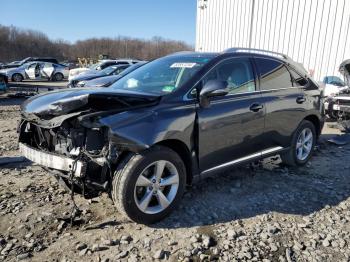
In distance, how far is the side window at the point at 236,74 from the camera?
4098 mm

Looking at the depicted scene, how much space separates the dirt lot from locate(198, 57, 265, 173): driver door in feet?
1.71

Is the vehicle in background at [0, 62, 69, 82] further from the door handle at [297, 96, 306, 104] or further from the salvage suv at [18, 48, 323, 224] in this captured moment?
the door handle at [297, 96, 306, 104]

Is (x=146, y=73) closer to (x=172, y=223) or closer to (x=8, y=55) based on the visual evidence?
(x=172, y=223)

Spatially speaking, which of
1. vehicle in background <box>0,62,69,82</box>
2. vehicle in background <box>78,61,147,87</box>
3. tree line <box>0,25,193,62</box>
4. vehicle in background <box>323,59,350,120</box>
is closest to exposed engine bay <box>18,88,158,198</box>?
vehicle in background <box>78,61,147,87</box>

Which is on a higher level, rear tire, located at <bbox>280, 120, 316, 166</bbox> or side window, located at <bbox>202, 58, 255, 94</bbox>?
side window, located at <bbox>202, 58, 255, 94</bbox>

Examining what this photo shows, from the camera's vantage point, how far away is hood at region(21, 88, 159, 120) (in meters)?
3.20

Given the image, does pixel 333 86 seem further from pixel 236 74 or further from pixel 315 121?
pixel 236 74

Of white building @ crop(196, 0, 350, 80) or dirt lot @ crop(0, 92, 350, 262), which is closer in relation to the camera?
dirt lot @ crop(0, 92, 350, 262)

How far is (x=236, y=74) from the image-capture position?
4.31 metres

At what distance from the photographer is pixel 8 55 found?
72000 millimetres

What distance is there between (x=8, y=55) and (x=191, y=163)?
256 ft

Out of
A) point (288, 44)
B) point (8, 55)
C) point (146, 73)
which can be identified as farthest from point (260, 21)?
point (8, 55)

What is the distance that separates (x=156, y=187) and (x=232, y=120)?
1.22 m

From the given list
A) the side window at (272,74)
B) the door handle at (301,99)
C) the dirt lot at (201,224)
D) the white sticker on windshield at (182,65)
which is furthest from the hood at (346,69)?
the white sticker on windshield at (182,65)
